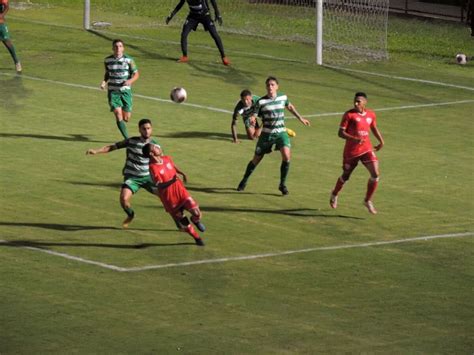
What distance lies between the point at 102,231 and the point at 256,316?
542 cm

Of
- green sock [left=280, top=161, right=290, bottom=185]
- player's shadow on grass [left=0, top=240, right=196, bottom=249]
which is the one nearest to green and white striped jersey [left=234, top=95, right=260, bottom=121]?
green sock [left=280, top=161, right=290, bottom=185]

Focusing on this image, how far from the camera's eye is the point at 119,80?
106ft

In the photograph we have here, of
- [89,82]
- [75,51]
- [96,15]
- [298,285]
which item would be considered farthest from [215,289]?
[96,15]

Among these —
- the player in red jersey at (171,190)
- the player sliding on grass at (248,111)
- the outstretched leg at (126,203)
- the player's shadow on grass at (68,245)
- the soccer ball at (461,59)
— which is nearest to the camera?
the player in red jersey at (171,190)

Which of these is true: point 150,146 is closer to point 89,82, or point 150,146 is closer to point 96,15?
point 89,82

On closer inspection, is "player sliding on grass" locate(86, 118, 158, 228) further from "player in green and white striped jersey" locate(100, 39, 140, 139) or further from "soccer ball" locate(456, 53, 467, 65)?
"soccer ball" locate(456, 53, 467, 65)

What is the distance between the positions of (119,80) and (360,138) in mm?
7451

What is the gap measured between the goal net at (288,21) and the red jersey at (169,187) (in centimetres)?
2102

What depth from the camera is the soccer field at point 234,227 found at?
1973 centimetres

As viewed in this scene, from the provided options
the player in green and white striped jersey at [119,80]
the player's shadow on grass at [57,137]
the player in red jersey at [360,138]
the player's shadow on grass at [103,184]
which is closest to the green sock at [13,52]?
the player's shadow on grass at [57,137]

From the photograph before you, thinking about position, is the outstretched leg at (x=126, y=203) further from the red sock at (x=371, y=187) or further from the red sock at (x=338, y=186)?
the red sock at (x=371, y=187)

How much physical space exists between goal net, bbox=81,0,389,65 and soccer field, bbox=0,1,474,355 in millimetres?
2807

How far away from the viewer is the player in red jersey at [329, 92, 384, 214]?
1041 inches

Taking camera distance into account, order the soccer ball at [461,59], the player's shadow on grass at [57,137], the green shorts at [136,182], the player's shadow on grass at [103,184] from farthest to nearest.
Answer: the soccer ball at [461,59]
the player's shadow on grass at [57,137]
the player's shadow on grass at [103,184]
the green shorts at [136,182]
